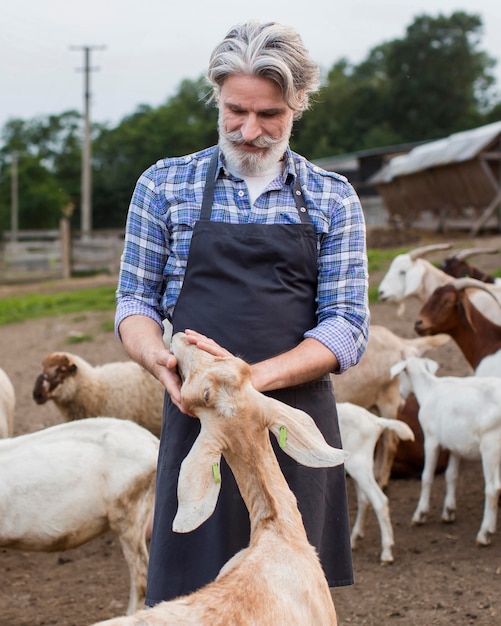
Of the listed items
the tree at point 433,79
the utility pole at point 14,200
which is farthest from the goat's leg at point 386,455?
the tree at point 433,79

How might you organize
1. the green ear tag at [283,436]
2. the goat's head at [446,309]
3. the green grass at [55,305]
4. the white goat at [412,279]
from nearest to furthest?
the green ear tag at [283,436] → the goat's head at [446,309] → the white goat at [412,279] → the green grass at [55,305]

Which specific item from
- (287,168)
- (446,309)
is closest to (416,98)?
(446,309)

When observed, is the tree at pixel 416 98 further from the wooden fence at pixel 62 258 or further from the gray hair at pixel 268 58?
the gray hair at pixel 268 58

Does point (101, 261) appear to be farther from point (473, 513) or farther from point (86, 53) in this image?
point (473, 513)

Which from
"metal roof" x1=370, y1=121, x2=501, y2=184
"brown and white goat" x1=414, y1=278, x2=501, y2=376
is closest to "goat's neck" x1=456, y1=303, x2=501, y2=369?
"brown and white goat" x1=414, y1=278, x2=501, y2=376

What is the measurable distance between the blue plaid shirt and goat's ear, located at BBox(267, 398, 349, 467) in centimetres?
42

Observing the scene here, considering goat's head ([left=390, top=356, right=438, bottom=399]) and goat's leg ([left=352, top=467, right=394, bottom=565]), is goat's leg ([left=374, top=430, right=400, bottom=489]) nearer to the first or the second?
goat's head ([left=390, top=356, right=438, bottom=399])

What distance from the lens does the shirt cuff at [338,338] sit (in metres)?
2.72

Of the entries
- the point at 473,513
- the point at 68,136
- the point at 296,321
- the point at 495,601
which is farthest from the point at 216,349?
the point at 68,136

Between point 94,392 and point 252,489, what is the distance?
5.26 m

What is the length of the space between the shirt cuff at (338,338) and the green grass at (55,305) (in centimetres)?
1241

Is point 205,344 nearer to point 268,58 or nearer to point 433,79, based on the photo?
point 268,58

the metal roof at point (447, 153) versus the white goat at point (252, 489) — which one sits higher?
the metal roof at point (447, 153)

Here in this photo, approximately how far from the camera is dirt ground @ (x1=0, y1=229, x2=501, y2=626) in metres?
4.93
